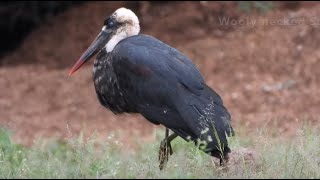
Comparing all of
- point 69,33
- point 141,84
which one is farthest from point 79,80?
point 141,84

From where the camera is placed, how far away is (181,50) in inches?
433

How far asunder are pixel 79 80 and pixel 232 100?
83.0 inches

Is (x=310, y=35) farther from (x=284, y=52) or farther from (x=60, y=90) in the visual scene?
(x=60, y=90)

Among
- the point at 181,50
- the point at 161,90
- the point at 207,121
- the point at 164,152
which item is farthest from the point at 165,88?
the point at 181,50

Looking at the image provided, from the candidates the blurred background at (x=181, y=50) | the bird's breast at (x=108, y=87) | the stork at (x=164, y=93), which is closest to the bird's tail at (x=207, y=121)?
the stork at (x=164, y=93)

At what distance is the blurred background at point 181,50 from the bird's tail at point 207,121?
2805mm

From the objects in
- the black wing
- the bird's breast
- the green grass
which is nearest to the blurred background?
the green grass

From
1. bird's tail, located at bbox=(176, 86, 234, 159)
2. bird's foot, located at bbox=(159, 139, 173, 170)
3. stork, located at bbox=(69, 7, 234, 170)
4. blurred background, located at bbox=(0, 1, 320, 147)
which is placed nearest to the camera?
bird's tail, located at bbox=(176, 86, 234, 159)

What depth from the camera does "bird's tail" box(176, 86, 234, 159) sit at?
5.59 metres

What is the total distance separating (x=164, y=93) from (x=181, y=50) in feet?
16.8

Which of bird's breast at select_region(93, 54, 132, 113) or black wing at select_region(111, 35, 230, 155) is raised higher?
black wing at select_region(111, 35, 230, 155)

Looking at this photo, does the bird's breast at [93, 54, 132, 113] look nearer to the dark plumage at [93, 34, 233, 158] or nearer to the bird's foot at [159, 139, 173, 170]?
the dark plumage at [93, 34, 233, 158]

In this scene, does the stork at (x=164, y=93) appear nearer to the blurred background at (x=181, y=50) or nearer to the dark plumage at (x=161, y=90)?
the dark plumage at (x=161, y=90)

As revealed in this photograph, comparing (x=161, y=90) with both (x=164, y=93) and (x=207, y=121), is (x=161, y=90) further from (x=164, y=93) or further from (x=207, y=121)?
(x=207, y=121)
